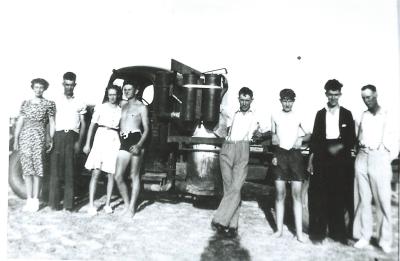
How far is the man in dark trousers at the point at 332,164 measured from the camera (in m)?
3.71

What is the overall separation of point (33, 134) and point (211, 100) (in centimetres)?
229

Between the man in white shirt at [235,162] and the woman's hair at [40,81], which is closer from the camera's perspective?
the man in white shirt at [235,162]

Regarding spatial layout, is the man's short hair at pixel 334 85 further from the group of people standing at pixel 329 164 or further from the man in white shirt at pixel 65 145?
the man in white shirt at pixel 65 145

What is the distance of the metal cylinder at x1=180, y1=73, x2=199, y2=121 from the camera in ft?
14.4

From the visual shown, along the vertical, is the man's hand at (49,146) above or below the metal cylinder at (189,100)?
below

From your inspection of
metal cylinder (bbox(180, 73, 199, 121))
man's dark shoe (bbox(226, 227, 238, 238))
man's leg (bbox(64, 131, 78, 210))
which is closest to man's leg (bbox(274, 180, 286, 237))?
man's dark shoe (bbox(226, 227, 238, 238))

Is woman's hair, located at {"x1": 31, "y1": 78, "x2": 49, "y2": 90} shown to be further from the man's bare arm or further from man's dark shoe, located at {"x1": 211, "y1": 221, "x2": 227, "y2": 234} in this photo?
man's dark shoe, located at {"x1": 211, "y1": 221, "x2": 227, "y2": 234}

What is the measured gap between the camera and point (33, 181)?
15.8 ft

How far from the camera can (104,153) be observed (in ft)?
14.7

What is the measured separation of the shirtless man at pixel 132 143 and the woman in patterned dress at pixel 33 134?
1.01 metres

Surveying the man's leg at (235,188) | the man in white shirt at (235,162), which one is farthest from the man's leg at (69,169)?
the man's leg at (235,188)

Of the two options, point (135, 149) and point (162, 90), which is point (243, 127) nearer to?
point (162, 90)

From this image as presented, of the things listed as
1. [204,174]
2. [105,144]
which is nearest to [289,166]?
[204,174]

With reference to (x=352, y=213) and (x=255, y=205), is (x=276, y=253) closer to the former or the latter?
(x=352, y=213)
